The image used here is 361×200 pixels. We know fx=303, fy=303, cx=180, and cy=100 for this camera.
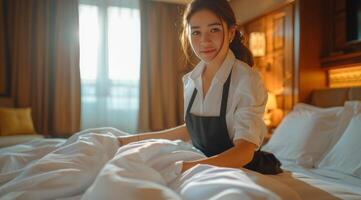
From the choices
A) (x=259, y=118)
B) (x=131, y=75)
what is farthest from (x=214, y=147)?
(x=131, y=75)

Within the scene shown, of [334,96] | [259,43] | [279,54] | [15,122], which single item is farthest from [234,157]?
[15,122]

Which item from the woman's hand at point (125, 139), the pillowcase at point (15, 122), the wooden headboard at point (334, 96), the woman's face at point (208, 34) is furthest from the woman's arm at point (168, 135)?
the pillowcase at point (15, 122)

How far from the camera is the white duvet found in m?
0.59

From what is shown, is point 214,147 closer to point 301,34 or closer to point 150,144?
point 150,144

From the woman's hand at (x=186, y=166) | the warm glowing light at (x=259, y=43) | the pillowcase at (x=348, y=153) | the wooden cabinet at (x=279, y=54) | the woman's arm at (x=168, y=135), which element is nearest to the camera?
the woman's hand at (x=186, y=166)

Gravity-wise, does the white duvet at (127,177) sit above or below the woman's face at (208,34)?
below

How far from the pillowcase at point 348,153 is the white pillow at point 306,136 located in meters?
0.12

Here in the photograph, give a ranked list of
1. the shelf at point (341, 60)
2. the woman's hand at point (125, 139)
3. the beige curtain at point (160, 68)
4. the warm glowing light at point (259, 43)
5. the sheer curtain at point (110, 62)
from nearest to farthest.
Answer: the woman's hand at point (125, 139) → the shelf at point (341, 60) → the warm glowing light at point (259, 43) → the sheer curtain at point (110, 62) → the beige curtain at point (160, 68)

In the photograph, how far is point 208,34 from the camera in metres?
1.05

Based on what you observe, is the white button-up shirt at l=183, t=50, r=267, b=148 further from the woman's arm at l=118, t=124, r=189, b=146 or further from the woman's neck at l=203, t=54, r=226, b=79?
the woman's arm at l=118, t=124, r=189, b=146

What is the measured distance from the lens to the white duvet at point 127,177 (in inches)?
23.1

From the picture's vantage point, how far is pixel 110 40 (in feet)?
14.3

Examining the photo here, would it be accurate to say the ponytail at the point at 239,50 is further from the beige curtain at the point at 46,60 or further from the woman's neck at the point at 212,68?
the beige curtain at the point at 46,60

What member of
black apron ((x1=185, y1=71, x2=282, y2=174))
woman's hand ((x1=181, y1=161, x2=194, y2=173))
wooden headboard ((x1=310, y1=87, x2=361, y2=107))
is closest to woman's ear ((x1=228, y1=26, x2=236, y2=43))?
black apron ((x1=185, y1=71, x2=282, y2=174))
